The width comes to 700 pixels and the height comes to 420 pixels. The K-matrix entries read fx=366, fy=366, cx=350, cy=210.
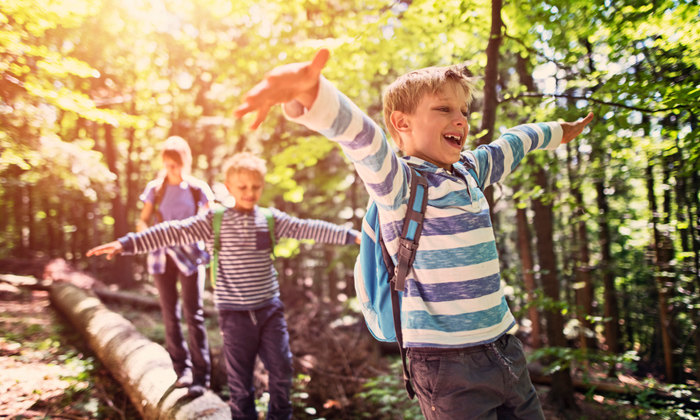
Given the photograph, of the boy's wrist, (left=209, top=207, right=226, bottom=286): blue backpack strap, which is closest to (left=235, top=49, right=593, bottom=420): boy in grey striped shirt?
the boy's wrist

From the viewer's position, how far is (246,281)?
9.59 feet

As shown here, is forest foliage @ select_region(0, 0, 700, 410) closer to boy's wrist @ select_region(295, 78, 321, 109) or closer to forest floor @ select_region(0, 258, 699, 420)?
forest floor @ select_region(0, 258, 699, 420)

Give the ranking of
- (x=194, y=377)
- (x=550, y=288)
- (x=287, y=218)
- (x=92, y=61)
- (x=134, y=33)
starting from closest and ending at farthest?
(x=287, y=218)
(x=194, y=377)
(x=550, y=288)
(x=92, y=61)
(x=134, y=33)

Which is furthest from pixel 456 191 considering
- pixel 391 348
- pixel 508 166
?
pixel 391 348

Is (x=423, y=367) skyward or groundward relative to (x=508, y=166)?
groundward

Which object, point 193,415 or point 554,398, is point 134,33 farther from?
point 554,398

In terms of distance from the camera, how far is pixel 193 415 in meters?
2.84

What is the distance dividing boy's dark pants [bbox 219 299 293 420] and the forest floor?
977 millimetres

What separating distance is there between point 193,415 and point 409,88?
2.88 metres

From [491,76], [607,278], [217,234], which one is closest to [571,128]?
[491,76]

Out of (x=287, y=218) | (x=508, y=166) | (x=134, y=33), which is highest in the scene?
(x=134, y=33)

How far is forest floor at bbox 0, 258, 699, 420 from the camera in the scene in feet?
10.8

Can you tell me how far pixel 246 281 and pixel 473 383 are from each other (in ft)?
6.69

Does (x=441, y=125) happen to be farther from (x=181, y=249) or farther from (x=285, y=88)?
(x=181, y=249)
